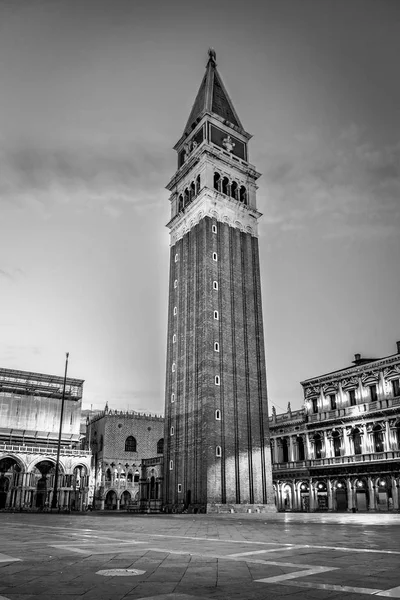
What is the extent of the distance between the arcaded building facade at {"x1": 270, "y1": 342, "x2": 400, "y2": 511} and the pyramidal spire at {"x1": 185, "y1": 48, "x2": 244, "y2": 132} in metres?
37.6

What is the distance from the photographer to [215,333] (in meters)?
51.8

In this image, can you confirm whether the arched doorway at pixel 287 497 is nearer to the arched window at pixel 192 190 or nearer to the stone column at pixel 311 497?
the stone column at pixel 311 497

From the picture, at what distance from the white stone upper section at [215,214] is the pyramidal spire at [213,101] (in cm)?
1320

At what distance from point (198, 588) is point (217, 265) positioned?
1973 inches

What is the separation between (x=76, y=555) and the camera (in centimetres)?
909

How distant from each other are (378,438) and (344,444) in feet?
14.8

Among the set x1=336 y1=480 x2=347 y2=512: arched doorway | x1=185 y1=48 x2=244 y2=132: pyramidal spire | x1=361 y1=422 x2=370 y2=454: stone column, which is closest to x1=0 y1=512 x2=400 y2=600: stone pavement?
x1=361 y1=422 x2=370 y2=454: stone column

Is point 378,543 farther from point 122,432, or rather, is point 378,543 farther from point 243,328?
point 122,432

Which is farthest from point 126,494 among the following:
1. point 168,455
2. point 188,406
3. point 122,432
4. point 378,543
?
point 378,543

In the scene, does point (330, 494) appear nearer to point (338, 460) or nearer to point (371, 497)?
point (338, 460)

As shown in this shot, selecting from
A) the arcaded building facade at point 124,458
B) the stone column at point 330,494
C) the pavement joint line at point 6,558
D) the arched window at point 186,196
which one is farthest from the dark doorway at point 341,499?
the pavement joint line at point 6,558

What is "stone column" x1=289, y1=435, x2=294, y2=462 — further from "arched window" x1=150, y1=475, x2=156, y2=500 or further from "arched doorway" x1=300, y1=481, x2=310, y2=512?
"arched window" x1=150, y1=475, x2=156, y2=500

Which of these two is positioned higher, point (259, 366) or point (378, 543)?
point (259, 366)

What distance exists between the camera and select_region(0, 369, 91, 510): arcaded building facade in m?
56.8
